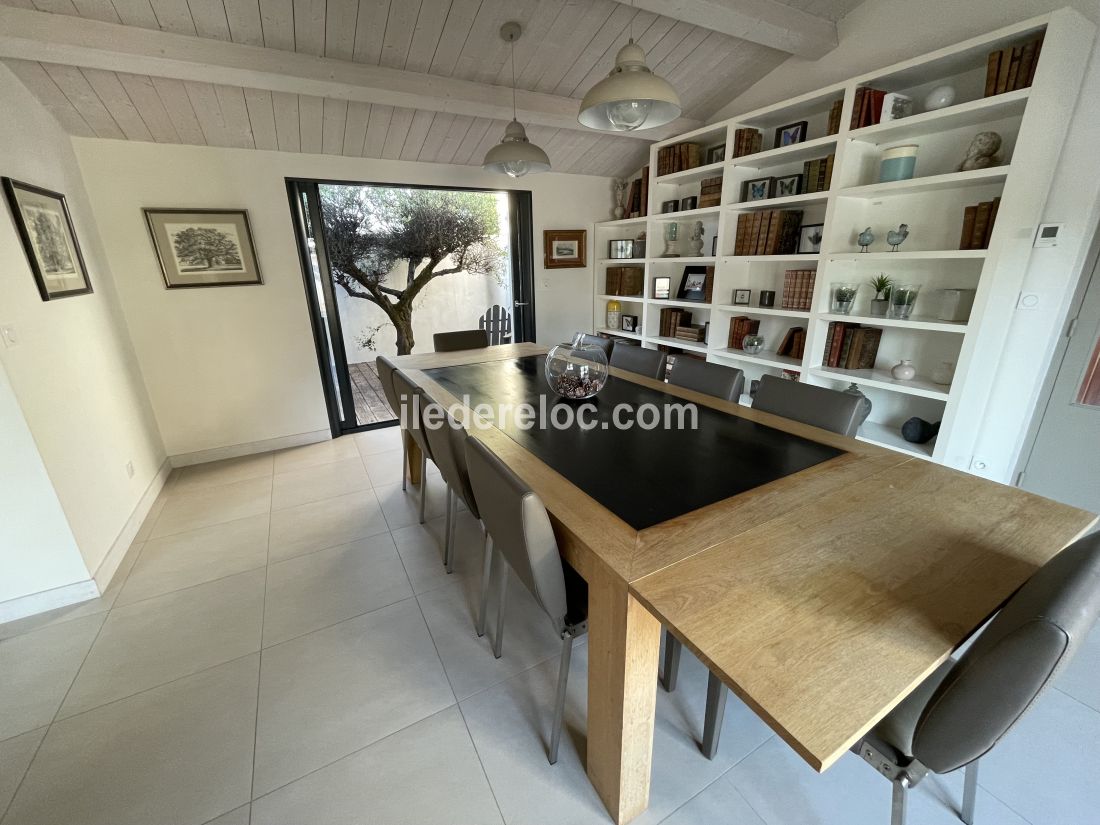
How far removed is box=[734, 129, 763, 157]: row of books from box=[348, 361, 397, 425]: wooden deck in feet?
10.8

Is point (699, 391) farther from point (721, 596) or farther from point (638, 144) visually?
point (638, 144)

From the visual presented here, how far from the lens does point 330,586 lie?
6.70 ft

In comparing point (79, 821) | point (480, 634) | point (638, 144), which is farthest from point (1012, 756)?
point (638, 144)

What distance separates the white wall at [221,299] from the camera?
2830 millimetres

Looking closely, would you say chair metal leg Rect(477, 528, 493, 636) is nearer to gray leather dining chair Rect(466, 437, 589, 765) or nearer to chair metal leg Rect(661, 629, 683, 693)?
gray leather dining chair Rect(466, 437, 589, 765)

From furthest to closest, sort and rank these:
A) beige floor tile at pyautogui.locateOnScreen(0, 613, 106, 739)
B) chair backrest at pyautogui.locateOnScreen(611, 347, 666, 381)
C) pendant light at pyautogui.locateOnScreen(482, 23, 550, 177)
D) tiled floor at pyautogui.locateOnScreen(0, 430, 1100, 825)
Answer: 1. chair backrest at pyautogui.locateOnScreen(611, 347, 666, 381)
2. pendant light at pyautogui.locateOnScreen(482, 23, 550, 177)
3. beige floor tile at pyautogui.locateOnScreen(0, 613, 106, 739)
4. tiled floor at pyautogui.locateOnScreen(0, 430, 1100, 825)

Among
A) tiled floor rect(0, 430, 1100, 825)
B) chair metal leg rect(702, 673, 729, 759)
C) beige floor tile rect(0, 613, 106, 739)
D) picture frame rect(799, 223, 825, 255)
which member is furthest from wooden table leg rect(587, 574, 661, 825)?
picture frame rect(799, 223, 825, 255)

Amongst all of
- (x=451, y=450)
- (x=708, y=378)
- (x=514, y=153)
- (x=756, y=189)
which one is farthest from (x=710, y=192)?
(x=451, y=450)

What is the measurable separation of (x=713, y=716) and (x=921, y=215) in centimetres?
270

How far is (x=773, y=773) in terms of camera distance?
1.26m

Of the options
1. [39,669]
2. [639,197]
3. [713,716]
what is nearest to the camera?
[713,716]

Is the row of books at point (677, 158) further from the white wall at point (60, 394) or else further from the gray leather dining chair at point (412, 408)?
the white wall at point (60, 394)

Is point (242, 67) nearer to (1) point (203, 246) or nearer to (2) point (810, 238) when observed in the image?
(1) point (203, 246)

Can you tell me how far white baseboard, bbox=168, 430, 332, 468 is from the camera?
3.33 m
